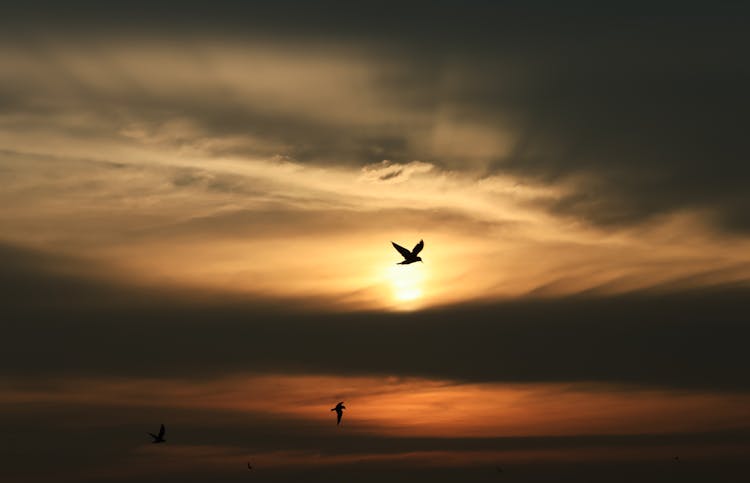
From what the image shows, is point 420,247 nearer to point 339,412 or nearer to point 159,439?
point 339,412

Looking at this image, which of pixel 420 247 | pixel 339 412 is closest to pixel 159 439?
pixel 339 412

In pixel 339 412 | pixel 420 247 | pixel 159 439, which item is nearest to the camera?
pixel 420 247

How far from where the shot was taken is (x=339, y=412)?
525 feet

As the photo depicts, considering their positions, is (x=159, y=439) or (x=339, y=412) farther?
(x=159, y=439)

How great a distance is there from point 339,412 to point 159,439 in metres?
34.5

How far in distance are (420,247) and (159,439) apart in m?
62.7

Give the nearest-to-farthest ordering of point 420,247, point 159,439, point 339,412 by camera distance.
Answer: point 420,247, point 339,412, point 159,439

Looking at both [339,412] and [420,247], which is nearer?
[420,247]

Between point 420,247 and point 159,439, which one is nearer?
point 420,247

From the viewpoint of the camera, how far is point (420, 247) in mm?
137750

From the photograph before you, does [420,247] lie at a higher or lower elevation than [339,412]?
higher

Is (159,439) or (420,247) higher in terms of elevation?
(420,247)
